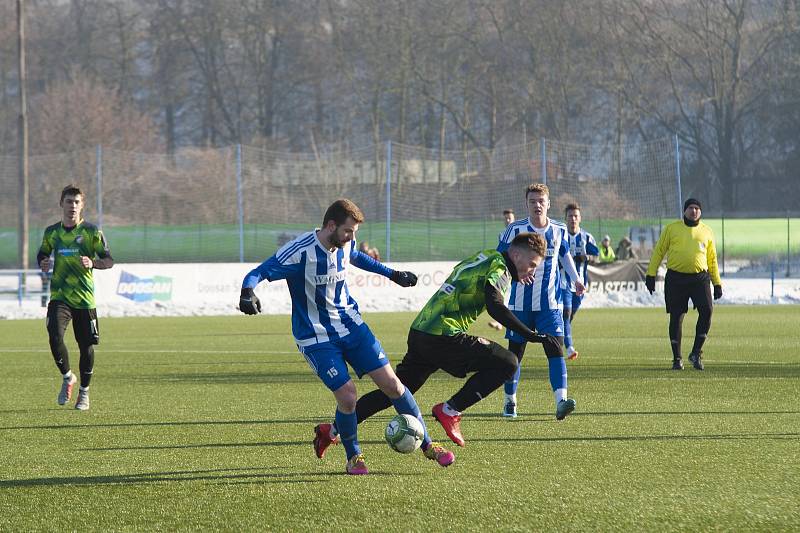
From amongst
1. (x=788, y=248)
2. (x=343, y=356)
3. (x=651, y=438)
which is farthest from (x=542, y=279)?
(x=788, y=248)

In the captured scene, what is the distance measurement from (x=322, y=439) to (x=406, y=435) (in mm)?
627

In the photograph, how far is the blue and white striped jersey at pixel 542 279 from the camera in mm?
10398

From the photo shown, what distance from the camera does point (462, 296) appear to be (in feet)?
26.9

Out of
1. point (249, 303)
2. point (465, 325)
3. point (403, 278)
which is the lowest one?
point (465, 325)

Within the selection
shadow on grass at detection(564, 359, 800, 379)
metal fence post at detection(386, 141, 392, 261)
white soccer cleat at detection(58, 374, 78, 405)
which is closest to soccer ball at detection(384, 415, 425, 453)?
white soccer cleat at detection(58, 374, 78, 405)

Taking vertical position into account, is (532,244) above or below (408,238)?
above

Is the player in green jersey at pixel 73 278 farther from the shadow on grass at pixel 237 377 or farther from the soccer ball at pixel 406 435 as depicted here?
the soccer ball at pixel 406 435

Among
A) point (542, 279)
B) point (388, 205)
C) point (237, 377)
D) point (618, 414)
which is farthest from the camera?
point (388, 205)

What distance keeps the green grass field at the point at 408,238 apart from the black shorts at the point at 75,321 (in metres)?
24.8

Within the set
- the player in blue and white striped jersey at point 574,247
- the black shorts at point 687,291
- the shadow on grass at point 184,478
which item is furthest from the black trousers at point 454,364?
the player in blue and white striped jersey at point 574,247

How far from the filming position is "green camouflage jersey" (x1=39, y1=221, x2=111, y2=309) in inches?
443

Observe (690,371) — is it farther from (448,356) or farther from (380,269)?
(380,269)

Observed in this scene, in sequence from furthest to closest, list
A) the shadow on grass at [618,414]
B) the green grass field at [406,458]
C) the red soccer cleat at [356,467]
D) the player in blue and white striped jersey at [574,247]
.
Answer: the player in blue and white striped jersey at [574,247]
the shadow on grass at [618,414]
the red soccer cleat at [356,467]
the green grass field at [406,458]

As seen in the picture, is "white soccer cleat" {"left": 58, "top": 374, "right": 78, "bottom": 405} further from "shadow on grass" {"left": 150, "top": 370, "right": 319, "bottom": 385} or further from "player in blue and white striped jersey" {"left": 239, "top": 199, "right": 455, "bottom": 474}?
"player in blue and white striped jersey" {"left": 239, "top": 199, "right": 455, "bottom": 474}
